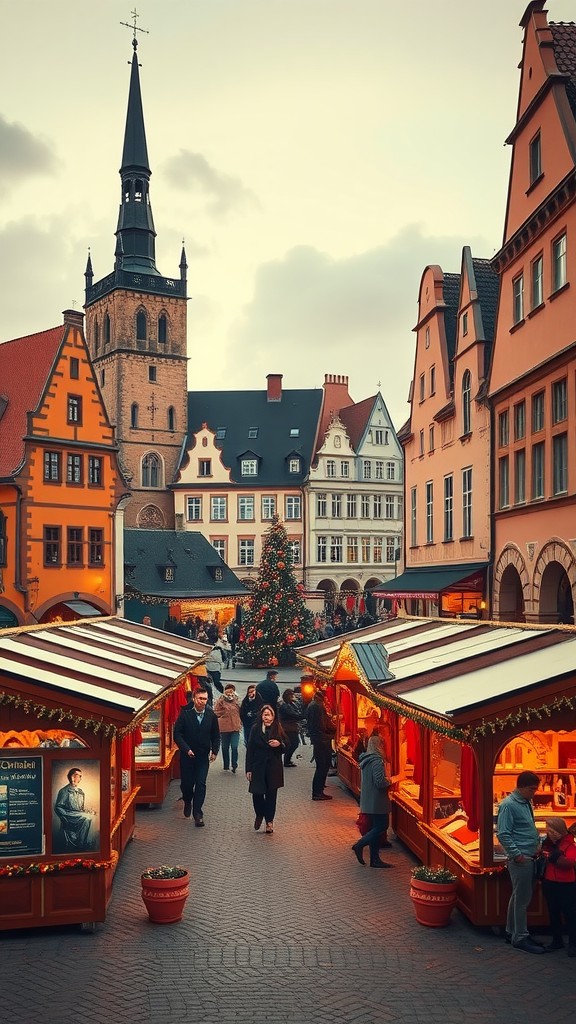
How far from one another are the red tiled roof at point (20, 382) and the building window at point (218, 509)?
28.7 metres

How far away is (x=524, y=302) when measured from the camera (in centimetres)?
2272

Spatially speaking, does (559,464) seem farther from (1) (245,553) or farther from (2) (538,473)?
(1) (245,553)

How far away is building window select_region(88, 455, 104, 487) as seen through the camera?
37750 millimetres

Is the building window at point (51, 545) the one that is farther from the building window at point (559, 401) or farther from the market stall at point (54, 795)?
the market stall at point (54, 795)

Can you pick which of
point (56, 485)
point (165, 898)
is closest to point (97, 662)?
point (165, 898)

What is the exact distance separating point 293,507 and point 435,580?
38865 mm

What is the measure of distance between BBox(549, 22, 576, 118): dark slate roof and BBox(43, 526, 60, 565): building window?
2261cm

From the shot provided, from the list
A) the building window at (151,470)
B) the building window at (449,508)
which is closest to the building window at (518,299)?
the building window at (449,508)

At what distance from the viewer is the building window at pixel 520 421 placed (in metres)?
23.4

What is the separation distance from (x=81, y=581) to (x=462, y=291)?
17232 millimetres

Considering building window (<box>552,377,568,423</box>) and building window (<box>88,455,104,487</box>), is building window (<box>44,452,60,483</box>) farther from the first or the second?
building window (<box>552,377,568,423</box>)

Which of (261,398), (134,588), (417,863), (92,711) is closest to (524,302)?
(417,863)

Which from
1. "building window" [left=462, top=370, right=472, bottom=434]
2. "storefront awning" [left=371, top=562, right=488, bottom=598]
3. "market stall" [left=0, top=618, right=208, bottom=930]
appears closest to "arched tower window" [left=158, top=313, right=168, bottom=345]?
"storefront awning" [left=371, top=562, right=488, bottom=598]

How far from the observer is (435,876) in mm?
9664
